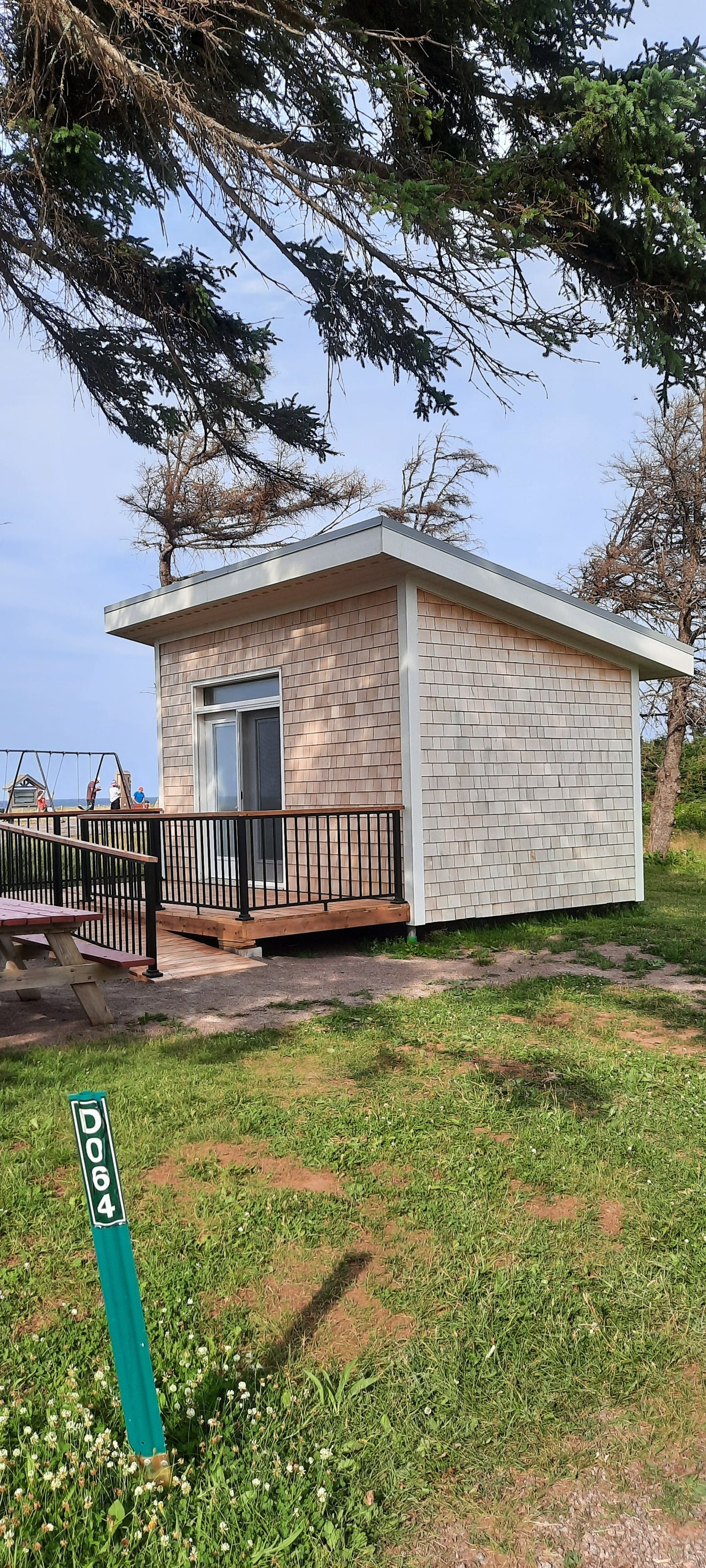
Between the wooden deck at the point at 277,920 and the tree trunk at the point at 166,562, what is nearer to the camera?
the wooden deck at the point at 277,920

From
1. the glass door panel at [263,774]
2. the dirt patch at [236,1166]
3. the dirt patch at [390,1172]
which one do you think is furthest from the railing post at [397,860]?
the dirt patch at [390,1172]

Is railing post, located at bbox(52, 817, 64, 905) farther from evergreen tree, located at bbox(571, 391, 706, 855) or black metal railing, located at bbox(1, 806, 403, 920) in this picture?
evergreen tree, located at bbox(571, 391, 706, 855)

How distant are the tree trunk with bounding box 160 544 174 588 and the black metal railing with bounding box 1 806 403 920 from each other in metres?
12.3

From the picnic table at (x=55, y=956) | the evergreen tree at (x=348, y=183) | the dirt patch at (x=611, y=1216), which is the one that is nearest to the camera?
the dirt patch at (x=611, y=1216)

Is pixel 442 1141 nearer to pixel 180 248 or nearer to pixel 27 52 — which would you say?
pixel 180 248

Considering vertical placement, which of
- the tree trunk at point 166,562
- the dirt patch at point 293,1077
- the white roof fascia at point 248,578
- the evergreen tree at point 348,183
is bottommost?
the dirt patch at point 293,1077

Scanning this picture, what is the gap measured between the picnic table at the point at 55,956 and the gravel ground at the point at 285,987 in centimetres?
19

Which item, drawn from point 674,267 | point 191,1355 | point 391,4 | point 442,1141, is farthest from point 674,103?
point 191,1355

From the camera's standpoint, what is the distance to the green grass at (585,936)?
8.41 m

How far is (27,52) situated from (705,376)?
4.74 m

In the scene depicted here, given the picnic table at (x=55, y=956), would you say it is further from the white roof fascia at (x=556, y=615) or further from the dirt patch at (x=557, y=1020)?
the white roof fascia at (x=556, y=615)

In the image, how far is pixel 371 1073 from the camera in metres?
4.84

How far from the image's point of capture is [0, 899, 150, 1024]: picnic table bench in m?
5.07

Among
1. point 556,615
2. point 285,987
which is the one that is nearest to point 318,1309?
point 285,987
